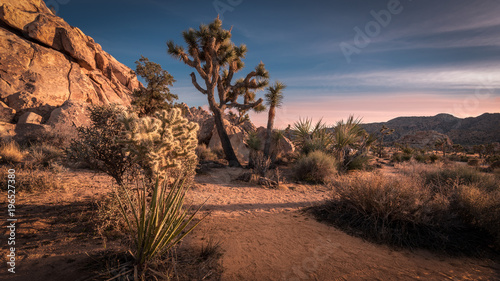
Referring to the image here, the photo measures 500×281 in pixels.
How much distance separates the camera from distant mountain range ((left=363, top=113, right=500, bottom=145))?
45094mm

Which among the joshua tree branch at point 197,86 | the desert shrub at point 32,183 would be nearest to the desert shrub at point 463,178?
the desert shrub at point 32,183

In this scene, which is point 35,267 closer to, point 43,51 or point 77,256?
point 77,256

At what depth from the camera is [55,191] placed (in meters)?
5.75

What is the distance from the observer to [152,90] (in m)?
15.9

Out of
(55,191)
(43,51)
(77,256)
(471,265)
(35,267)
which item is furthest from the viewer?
(43,51)

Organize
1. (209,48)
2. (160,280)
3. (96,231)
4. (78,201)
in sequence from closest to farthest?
(160,280), (96,231), (78,201), (209,48)

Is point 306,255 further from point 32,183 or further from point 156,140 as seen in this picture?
point 32,183

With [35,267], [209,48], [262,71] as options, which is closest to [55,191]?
[35,267]

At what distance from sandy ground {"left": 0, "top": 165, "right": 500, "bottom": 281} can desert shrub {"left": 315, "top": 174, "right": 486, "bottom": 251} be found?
31 cm

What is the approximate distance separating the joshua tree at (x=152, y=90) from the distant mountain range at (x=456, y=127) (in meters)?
53.3

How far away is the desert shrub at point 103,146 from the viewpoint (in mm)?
4383

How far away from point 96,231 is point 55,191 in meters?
3.32

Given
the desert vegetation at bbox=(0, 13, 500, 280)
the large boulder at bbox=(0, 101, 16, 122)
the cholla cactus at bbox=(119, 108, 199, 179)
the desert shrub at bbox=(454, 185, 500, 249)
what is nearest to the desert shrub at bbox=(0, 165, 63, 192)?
the desert vegetation at bbox=(0, 13, 500, 280)

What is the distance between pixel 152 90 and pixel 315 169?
44.9 feet
